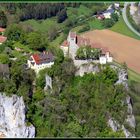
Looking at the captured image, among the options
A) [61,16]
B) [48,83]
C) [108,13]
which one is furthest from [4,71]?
[108,13]

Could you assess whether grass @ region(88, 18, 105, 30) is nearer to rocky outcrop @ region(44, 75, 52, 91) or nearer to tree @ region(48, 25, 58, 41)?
tree @ region(48, 25, 58, 41)

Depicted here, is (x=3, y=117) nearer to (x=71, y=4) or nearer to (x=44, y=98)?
(x=44, y=98)

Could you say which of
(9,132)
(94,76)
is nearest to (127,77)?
(94,76)

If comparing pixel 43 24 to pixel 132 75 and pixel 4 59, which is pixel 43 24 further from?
pixel 4 59

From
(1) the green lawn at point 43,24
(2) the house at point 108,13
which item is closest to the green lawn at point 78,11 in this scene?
(2) the house at point 108,13

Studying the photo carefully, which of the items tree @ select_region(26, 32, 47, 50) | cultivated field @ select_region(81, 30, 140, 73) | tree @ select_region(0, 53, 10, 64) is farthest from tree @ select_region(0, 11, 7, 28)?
tree @ select_region(0, 53, 10, 64)
